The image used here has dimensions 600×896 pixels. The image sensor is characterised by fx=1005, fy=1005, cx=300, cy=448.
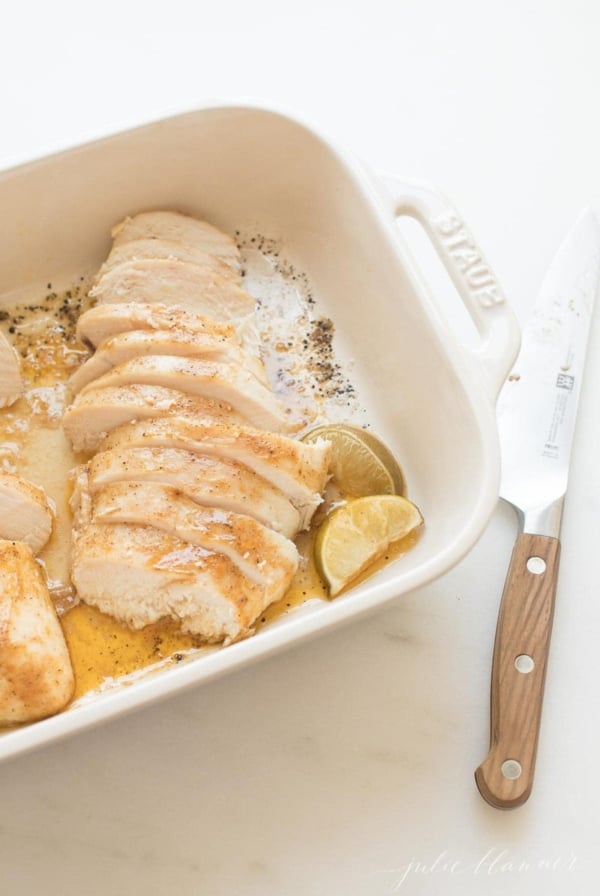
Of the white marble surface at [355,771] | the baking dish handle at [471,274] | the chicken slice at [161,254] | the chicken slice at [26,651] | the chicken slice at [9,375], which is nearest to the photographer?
the chicken slice at [26,651]

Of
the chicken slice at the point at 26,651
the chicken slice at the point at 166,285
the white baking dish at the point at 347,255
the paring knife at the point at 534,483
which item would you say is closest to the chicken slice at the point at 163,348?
the chicken slice at the point at 166,285

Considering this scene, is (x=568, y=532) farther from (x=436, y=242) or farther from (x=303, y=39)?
(x=303, y=39)

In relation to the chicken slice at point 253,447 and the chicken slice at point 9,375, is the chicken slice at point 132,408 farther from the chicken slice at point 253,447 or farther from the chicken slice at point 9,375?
the chicken slice at point 9,375

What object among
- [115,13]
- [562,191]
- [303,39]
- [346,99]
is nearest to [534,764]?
[562,191]

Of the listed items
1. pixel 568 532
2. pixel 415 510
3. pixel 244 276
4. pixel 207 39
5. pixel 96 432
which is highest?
pixel 207 39

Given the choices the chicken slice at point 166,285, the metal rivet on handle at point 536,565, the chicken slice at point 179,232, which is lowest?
the metal rivet on handle at point 536,565

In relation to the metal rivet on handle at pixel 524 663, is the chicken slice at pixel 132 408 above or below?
above

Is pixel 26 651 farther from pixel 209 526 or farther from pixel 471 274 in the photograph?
pixel 471 274

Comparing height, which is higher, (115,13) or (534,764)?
(115,13)

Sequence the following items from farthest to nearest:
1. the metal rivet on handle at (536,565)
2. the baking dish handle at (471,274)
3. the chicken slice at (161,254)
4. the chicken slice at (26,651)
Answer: the chicken slice at (161,254) → the metal rivet on handle at (536,565) → the baking dish handle at (471,274) → the chicken slice at (26,651)
